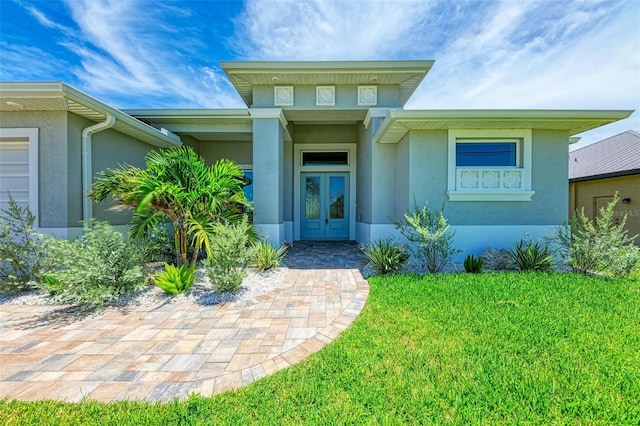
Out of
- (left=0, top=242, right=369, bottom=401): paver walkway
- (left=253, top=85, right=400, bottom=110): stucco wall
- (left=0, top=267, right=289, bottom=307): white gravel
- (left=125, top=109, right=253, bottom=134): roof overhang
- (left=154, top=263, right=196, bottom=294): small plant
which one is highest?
(left=253, top=85, right=400, bottom=110): stucco wall

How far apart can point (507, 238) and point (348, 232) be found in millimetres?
5612

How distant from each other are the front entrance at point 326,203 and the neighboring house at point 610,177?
31.0 feet

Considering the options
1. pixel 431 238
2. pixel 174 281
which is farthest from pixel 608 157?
pixel 174 281

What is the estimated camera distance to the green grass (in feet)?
6.64

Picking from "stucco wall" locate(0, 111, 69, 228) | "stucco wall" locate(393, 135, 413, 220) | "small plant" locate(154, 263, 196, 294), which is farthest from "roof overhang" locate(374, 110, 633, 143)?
"stucco wall" locate(0, 111, 69, 228)

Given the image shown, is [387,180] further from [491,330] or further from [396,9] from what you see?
[491,330]

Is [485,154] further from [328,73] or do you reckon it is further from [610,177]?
[610,177]

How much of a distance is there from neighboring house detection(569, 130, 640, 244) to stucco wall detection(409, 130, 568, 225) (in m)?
4.49

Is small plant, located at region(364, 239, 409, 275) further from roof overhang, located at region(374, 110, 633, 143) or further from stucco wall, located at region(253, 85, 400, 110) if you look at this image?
stucco wall, located at region(253, 85, 400, 110)

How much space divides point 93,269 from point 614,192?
17.2 meters

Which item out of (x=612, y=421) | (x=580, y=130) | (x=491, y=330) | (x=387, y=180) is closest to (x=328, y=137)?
(x=387, y=180)

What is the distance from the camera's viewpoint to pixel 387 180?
8.41 meters

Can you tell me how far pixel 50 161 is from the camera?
5.42 meters

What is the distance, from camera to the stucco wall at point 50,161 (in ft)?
17.8
